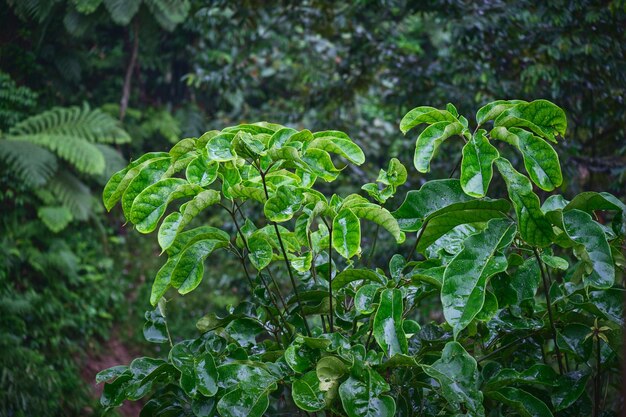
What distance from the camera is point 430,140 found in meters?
1.11

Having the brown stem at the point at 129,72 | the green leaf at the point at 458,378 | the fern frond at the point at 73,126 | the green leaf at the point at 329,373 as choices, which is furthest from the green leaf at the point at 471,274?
the brown stem at the point at 129,72

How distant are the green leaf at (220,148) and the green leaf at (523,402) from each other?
2.04ft

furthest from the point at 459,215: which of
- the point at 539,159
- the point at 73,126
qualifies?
the point at 73,126

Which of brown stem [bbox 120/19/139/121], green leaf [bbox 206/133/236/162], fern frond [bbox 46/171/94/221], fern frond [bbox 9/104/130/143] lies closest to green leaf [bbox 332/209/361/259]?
green leaf [bbox 206/133/236/162]

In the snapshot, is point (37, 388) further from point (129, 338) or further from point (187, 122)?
point (187, 122)

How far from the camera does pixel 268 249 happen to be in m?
1.21

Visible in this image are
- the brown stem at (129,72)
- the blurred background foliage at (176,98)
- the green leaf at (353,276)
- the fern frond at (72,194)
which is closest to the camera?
the green leaf at (353,276)

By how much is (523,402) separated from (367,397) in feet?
0.97

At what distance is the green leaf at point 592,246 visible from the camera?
98 cm

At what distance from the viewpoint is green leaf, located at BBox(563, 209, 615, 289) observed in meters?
0.98

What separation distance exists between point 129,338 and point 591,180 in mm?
3775

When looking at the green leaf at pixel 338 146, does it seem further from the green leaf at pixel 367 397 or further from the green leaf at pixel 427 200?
the green leaf at pixel 367 397

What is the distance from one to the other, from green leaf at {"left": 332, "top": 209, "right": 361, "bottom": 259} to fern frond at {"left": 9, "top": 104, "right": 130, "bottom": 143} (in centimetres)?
472

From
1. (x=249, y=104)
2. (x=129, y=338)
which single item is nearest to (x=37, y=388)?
(x=129, y=338)
